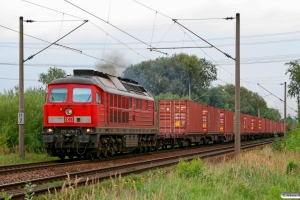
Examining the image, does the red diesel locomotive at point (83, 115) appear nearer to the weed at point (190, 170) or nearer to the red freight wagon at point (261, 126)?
the weed at point (190, 170)

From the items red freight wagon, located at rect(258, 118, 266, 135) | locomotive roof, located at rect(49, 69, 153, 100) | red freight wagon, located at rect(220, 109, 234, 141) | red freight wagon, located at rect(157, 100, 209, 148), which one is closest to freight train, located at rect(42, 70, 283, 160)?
locomotive roof, located at rect(49, 69, 153, 100)

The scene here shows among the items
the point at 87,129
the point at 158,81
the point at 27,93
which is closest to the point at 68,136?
the point at 87,129

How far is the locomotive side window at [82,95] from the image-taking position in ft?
77.7

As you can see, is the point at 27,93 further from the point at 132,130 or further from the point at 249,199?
the point at 249,199


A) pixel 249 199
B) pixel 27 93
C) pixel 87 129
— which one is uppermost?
pixel 27 93

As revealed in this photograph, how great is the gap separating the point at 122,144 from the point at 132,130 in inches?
48.8

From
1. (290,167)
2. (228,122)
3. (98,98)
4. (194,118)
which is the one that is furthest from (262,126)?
(290,167)

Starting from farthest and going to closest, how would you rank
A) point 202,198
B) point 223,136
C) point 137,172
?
1. point 223,136
2. point 137,172
3. point 202,198

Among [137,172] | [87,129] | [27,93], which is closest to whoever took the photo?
[137,172]

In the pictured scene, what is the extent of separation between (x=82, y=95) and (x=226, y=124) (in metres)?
31.5

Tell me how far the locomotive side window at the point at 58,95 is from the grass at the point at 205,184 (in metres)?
8.35

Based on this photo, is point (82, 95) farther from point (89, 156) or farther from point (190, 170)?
point (190, 170)

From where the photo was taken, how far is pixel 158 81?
84.0 m

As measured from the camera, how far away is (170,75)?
3391 inches
